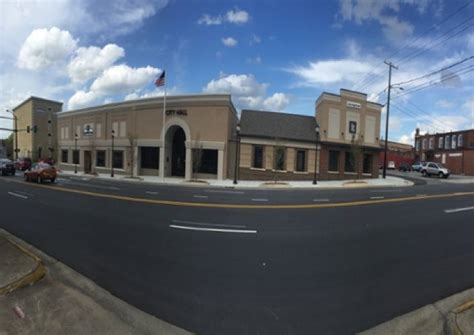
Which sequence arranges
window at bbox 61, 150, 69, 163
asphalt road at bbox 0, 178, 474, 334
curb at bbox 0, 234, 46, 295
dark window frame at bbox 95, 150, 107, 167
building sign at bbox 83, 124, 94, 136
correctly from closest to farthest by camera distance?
1. asphalt road at bbox 0, 178, 474, 334
2. curb at bbox 0, 234, 46, 295
3. dark window frame at bbox 95, 150, 107, 167
4. building sign at bbox 83, 124, 94, 136
5. window at bbox 61, 150, 69, 163

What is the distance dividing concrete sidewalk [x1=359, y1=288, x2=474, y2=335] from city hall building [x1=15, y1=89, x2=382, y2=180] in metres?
24.3

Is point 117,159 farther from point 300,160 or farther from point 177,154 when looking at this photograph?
point 300,160

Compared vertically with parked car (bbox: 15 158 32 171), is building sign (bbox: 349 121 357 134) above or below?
above

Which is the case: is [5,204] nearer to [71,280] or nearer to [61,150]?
[71,280]

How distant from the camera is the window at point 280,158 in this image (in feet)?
94.7

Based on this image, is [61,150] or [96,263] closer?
[96,263]

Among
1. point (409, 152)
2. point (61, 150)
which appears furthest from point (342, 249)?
point (409, 152)

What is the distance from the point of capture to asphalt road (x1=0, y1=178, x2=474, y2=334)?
4.13 m

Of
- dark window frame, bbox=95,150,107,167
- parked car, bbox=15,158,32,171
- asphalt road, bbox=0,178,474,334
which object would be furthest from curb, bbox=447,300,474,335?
parked car, bbox=15,158,32,171

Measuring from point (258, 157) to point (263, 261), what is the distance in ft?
84.5

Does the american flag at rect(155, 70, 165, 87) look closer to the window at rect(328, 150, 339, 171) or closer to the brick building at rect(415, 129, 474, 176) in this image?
the window at rect(328, 150, 339, 171)

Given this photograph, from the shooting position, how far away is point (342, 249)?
692 cm

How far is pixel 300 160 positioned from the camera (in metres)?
32.6

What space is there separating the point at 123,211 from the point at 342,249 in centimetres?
815
